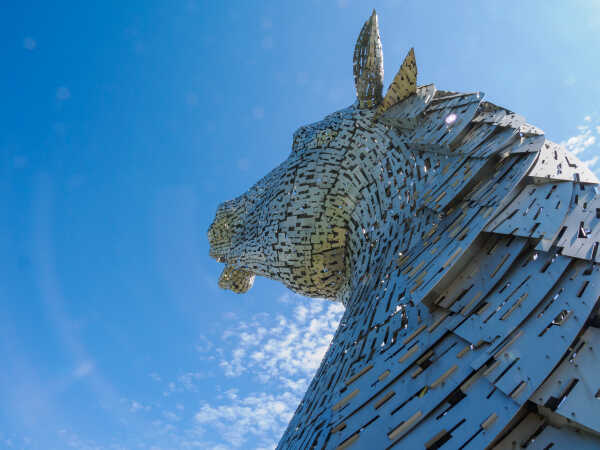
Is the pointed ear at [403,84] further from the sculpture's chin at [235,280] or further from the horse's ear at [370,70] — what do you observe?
the sculpture's chin at [235,280]

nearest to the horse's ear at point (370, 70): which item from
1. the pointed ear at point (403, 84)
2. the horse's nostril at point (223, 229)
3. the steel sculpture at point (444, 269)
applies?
the steel sculpture at point (444, 269)

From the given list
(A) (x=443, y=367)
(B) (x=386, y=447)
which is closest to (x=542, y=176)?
(A) (x=443, y=367)

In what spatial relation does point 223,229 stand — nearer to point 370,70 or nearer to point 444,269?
point 370,70

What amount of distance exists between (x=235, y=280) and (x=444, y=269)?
383 cm

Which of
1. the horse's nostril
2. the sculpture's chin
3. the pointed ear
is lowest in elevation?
the pointed ear

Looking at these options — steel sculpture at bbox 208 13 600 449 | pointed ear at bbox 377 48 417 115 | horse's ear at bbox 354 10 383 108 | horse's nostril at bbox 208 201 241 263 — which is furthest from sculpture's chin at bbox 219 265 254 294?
pointed ear at bbox 377 48 417 115

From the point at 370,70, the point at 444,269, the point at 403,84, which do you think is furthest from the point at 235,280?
the point at 444,269

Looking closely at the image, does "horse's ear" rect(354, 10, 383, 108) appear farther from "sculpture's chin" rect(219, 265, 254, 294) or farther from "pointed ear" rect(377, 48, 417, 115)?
"sculpture's chin" rect(219, 265, 254, 294)

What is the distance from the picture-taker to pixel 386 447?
1.64 metres

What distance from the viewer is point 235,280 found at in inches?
217

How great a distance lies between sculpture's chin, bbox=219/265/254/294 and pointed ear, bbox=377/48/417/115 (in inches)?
113

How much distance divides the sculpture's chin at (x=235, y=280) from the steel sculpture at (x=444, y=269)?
178cm

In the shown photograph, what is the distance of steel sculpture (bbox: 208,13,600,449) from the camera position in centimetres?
142

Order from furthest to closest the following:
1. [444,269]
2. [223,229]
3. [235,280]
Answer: [235,280], [223,229], [444,269]
